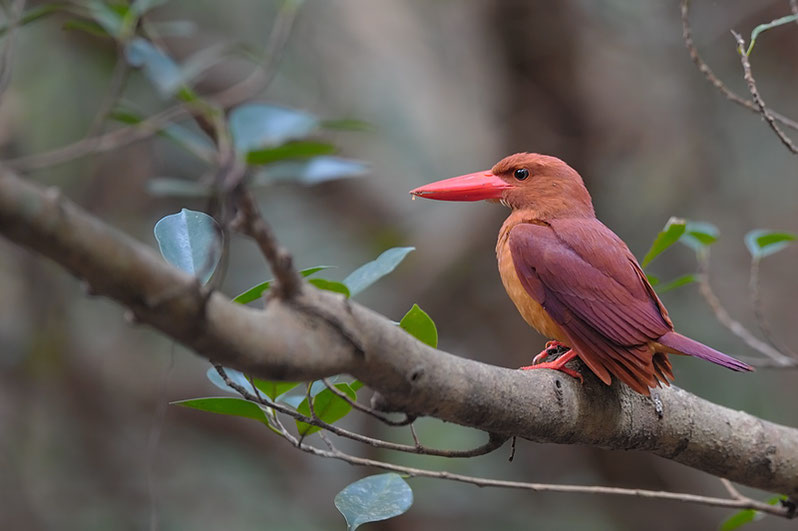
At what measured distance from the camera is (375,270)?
134 centimetres

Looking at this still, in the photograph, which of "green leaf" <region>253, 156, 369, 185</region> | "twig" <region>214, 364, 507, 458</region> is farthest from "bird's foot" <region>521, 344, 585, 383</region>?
"green leaf" <region>253, 156, 369, 185</region>

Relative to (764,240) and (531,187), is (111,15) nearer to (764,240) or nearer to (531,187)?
(531,187)

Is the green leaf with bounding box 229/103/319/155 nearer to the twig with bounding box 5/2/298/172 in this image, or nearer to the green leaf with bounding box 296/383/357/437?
the twig with bounding box 5/2/298/172

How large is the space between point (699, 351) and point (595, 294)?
25 centimetres

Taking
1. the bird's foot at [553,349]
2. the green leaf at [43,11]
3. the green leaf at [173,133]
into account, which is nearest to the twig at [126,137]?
the green leaf at [173,133]

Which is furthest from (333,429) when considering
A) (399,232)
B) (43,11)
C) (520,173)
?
(399,232)

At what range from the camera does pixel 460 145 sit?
5.39m

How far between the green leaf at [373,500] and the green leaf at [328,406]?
5.4 inches

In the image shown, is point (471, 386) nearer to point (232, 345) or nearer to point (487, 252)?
point (232, 345)

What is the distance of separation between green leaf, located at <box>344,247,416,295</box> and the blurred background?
259cm

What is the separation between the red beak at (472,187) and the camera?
2.16 metres

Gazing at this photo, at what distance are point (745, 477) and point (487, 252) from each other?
2.83 metres

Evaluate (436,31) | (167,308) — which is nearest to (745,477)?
(167,308)

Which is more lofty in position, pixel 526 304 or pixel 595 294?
pixel 595 294
